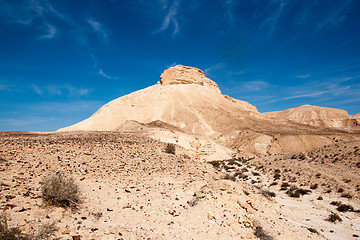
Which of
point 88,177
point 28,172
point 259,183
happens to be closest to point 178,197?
point 88,177

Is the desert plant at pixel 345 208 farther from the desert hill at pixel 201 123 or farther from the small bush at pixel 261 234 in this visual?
the desert hill at pixel 201 123

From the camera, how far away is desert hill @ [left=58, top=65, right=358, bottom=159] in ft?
93.6

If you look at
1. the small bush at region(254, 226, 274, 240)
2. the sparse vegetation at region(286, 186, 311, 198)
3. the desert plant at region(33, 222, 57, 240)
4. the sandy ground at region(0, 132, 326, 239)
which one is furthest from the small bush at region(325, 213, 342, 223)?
the desert plant at region(33, 222, 57, 240)

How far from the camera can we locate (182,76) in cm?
6681

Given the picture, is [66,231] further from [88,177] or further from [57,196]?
[88,177]

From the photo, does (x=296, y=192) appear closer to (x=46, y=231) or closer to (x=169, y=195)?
(x=169, y=195)

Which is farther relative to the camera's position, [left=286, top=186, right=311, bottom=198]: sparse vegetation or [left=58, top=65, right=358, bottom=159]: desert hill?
[left=58, top=65, right=358, bottom=159]: desert hill

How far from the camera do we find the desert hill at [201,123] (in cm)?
2851

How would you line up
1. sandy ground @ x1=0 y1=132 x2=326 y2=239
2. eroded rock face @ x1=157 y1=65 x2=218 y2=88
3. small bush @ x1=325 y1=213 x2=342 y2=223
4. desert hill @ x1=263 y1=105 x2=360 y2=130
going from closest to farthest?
1. sandy ground @ x1=0 y1=132 x2=326 y2=239
2. small bush @ x1=325 y1=213 x2=342 y2=223
3. eroded rock face @ x1=157 y1=65 x2=218 y2=88
4. desert hill @ x1=263 y1=105 x2=360 y2=130

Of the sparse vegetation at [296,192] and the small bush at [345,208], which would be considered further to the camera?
the sparse vegetation at [296,192]

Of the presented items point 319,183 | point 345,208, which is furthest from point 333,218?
point 319,183

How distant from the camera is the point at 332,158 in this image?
17.5 meters

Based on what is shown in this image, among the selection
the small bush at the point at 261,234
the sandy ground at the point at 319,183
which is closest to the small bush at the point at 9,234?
the small bush at the point at 261,234

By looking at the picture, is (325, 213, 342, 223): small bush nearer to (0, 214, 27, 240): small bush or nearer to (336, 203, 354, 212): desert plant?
(336, 203, 354, 212): desert plant
